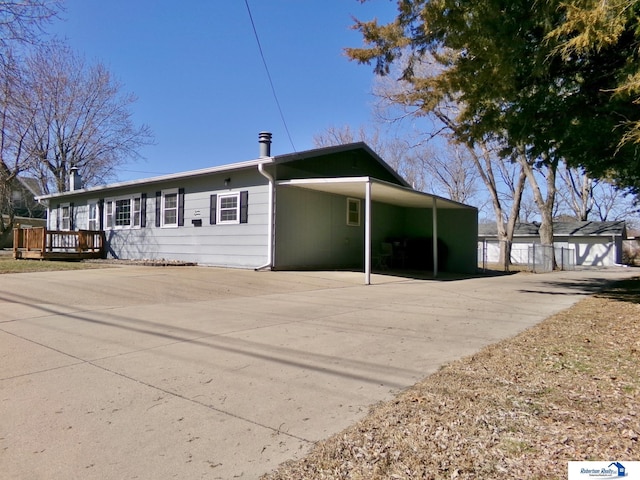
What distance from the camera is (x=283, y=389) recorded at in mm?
3602

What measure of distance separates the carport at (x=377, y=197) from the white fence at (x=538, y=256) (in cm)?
388

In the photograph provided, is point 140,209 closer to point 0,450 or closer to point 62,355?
point 62,355

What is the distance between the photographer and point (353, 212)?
16.2 meters

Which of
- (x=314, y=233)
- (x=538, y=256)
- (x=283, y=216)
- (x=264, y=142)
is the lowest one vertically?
(x=538, y=256)

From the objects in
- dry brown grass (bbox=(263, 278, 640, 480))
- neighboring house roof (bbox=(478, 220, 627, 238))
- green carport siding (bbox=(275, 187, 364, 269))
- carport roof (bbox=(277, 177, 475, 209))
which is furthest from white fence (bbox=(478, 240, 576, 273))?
dry brown grass (bbox=(263, 278, 640, 480))

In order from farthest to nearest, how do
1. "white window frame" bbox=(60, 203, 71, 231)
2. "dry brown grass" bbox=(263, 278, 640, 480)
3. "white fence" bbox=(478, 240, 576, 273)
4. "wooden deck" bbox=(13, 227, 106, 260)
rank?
"white fence" bbox=(478, 240, 576, 273) → "white window frame" bbox=(60, 203, 71, 231) → "wooden deck" bbox=(13, 227, 106, 260) → "dry brown grass" bbox=(263, 278, 640, 480)

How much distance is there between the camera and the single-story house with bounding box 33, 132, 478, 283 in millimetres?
13188

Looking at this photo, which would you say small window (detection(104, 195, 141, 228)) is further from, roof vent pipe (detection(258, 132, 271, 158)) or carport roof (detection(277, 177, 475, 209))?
carport roof (detection(277, 177, 475, 209))

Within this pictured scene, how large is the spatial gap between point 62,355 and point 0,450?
2030 millimetres

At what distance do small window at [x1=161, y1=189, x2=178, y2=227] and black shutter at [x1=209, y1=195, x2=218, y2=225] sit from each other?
2013mm

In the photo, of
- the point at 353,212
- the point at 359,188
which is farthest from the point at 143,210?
the point at 359,188

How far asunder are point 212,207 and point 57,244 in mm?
7852

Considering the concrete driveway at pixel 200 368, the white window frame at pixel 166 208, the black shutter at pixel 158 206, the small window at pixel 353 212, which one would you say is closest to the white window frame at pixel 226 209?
the white window frame at pixel 166 208

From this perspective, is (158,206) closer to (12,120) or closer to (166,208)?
(166,208)
